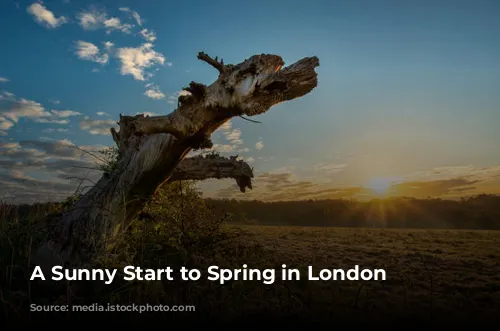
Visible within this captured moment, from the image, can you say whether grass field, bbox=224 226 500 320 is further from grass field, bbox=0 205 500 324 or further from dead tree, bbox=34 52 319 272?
dead tree, bbox=34 52 319 272

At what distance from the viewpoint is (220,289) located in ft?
21.5

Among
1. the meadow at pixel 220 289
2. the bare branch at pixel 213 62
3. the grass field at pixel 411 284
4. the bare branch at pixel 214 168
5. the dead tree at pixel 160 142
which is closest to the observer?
the meadow at pixel 220 289

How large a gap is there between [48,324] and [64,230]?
9.40ft

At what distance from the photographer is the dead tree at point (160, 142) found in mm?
7254

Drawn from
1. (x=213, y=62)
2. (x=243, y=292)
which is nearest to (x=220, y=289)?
(x=243, y=292)

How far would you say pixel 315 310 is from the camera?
5.68 m

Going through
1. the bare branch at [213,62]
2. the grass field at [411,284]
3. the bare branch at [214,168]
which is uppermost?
the bare branch at [213,62]

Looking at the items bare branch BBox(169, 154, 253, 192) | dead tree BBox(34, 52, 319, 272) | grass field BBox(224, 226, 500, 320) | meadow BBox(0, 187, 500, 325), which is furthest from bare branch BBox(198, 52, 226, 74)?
grass field BBox(224, 226, 500, 320)

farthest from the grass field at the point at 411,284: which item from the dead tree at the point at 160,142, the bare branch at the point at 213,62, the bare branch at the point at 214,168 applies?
the bare branch at the point at 213,62

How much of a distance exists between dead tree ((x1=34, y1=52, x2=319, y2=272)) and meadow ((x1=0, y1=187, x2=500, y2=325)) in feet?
1.70

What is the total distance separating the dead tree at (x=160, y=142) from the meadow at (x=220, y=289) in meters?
0.52

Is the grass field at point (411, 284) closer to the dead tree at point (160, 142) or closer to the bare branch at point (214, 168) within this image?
the bare branch at point (214, 168)

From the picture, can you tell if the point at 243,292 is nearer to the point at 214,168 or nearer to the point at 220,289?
the point at 220,289

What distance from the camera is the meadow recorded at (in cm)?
530
